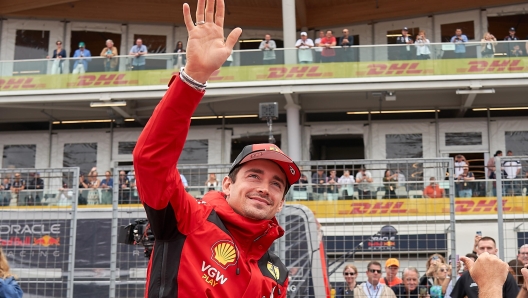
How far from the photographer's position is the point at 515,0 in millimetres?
25016

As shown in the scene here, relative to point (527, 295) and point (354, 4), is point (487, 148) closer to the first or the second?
point (354, 4)

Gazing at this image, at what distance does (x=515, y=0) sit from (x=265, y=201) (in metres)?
24.4

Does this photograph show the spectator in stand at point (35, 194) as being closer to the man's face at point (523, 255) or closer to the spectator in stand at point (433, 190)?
the spectator in stand at point (433, 190)

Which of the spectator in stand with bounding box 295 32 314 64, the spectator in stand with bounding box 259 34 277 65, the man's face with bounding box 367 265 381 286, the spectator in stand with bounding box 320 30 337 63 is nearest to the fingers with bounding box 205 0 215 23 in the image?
the man's face with bounding box 367 265 381 286

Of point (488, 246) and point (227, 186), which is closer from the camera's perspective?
point (227, 186)

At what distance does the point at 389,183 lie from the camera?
772 centimetres

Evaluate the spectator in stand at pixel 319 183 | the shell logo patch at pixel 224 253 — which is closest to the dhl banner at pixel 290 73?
the spectator in stand at pixel 319 183

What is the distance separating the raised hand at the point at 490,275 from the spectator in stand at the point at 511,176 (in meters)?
4.93

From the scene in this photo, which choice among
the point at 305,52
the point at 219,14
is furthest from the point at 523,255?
the point at 305,52

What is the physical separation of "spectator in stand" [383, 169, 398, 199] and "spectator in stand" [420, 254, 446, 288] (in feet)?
2.73

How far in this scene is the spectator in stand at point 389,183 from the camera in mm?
7675

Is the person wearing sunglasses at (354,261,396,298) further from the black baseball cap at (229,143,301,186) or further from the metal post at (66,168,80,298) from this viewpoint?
the black baseball cap at (229,143,301,186)

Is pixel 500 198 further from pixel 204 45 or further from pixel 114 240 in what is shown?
pixel 204 45

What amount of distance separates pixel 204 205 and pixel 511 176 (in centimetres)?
558
